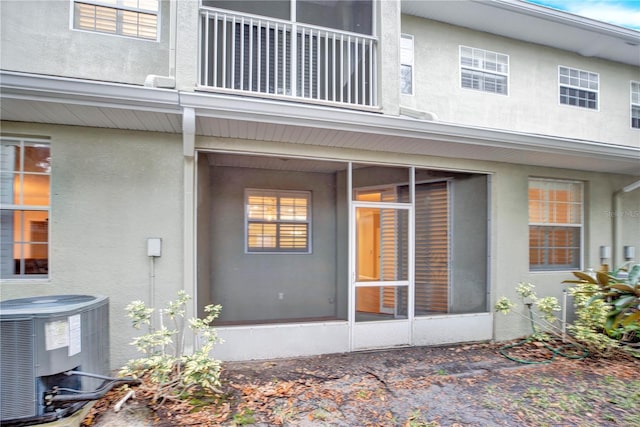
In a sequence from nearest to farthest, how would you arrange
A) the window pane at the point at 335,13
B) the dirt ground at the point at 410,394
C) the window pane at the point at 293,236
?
the dirt ground at the point at 410,394
the window pane at the point at 335,13
the window pane at the point at 293,236

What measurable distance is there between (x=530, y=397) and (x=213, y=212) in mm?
5437

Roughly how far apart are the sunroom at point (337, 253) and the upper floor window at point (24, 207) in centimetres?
177

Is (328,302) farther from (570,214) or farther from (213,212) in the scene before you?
(570,214)

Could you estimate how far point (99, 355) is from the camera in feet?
10.8

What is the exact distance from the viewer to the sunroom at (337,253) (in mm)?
4938

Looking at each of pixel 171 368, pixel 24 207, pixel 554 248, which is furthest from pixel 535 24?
pixel 24 207

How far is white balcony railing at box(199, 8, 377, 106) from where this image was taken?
14.8 feet

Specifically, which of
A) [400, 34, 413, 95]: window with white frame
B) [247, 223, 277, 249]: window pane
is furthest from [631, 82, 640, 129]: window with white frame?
[247, 223, 277, 249]: window pane

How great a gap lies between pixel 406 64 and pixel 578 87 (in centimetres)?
431

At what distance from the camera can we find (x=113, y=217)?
404 cm

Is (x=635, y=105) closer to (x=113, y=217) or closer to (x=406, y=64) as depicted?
(x=406, y=64)

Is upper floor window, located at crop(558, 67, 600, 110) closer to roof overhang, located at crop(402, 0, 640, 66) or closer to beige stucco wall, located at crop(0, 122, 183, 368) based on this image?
roof overhang, located at crop(402, 0, 640, 66)

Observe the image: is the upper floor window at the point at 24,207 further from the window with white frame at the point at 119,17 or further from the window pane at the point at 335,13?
the window pane at the point at 335,13

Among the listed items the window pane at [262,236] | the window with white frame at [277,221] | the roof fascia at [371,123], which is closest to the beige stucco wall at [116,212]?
the roof fascia at [371,123]
